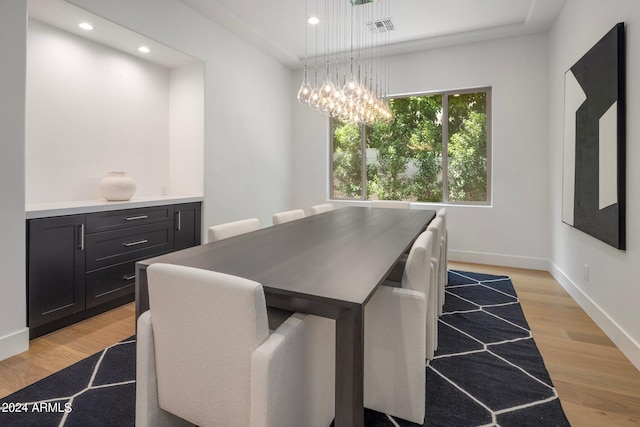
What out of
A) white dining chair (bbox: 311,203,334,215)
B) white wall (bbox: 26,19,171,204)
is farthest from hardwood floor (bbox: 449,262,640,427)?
white wall (bbox: 26,19,171,204)

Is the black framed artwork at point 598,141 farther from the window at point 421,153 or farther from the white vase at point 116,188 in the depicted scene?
the white vase at point 116,188

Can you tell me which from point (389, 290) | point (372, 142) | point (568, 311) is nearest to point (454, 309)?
point (568, 311)

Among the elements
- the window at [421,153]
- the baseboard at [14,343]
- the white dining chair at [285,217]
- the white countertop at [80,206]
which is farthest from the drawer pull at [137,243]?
the window at [421,153]

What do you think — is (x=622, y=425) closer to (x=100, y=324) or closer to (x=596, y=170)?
(x=596, y=170)

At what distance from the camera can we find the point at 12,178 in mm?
2098

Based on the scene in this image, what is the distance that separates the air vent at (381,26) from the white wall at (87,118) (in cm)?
240

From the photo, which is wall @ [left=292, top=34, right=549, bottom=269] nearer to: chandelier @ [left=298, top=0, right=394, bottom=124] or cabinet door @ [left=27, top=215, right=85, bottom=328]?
chandelier @ [left=298, top=0, right=394, bottom=124]

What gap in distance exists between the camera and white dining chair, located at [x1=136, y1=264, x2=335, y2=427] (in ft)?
3.25

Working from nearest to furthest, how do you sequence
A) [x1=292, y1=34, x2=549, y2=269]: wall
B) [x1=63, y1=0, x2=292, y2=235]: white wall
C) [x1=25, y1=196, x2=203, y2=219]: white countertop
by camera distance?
[x1=25, y1=196, x2=203, y2=219]: white countertop, [x1=63, y1=0, x2=292, y2=235]: white wall, [x1=292, y1=34, x2=549, y2=269]: wall

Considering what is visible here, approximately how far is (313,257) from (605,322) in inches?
90.3

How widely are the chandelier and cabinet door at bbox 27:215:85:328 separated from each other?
2029mm

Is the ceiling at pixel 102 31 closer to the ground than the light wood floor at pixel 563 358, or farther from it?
farther from it

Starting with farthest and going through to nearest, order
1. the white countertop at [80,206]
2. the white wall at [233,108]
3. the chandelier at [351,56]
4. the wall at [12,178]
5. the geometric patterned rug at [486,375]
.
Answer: the white wall at [233,108] < the chandelier at [351,56] < the white countertop at [80,206] < the wall at [12,178] < the geometric patterned rug at [486,375]

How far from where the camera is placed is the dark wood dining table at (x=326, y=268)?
1.06 m
